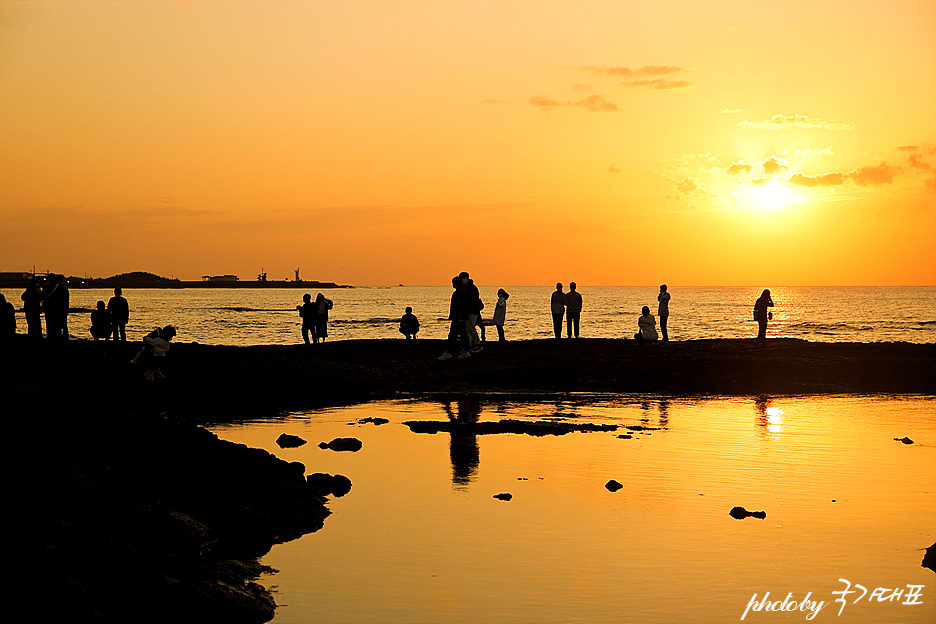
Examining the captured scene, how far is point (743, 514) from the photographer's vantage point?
11.2 meters

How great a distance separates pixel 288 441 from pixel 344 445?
1287mm

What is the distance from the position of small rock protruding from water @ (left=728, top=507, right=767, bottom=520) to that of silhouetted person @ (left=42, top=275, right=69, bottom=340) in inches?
922

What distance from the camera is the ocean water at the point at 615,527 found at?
8.30 m

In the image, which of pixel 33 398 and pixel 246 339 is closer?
pixel 33 398

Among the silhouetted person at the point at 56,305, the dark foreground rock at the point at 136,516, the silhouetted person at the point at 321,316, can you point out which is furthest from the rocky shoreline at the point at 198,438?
the silhouetted person at the point at 321,316

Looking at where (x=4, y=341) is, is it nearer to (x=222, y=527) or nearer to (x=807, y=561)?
(x=222, y=527)

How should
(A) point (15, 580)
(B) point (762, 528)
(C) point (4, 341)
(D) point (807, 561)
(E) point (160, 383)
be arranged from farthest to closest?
(C) point (4, 341) < (E) point (160, 383) < (B) point (762, 528) < (D) point (807, 561) < (A) point (15, 580)

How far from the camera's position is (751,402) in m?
23.1

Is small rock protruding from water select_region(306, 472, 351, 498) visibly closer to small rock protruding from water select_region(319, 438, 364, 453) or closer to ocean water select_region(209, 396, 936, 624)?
ocean water select_region(209, 396, 936, 624)

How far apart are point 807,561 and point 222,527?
6986 millimetres

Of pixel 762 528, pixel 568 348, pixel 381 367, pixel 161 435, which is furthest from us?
pixel 568 348

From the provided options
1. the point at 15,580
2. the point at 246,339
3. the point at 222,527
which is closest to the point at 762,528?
the point at 222,527

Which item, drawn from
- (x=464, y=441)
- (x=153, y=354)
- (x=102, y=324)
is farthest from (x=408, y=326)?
(x=464, y=441)

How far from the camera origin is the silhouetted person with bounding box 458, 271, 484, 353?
26.0 metres
